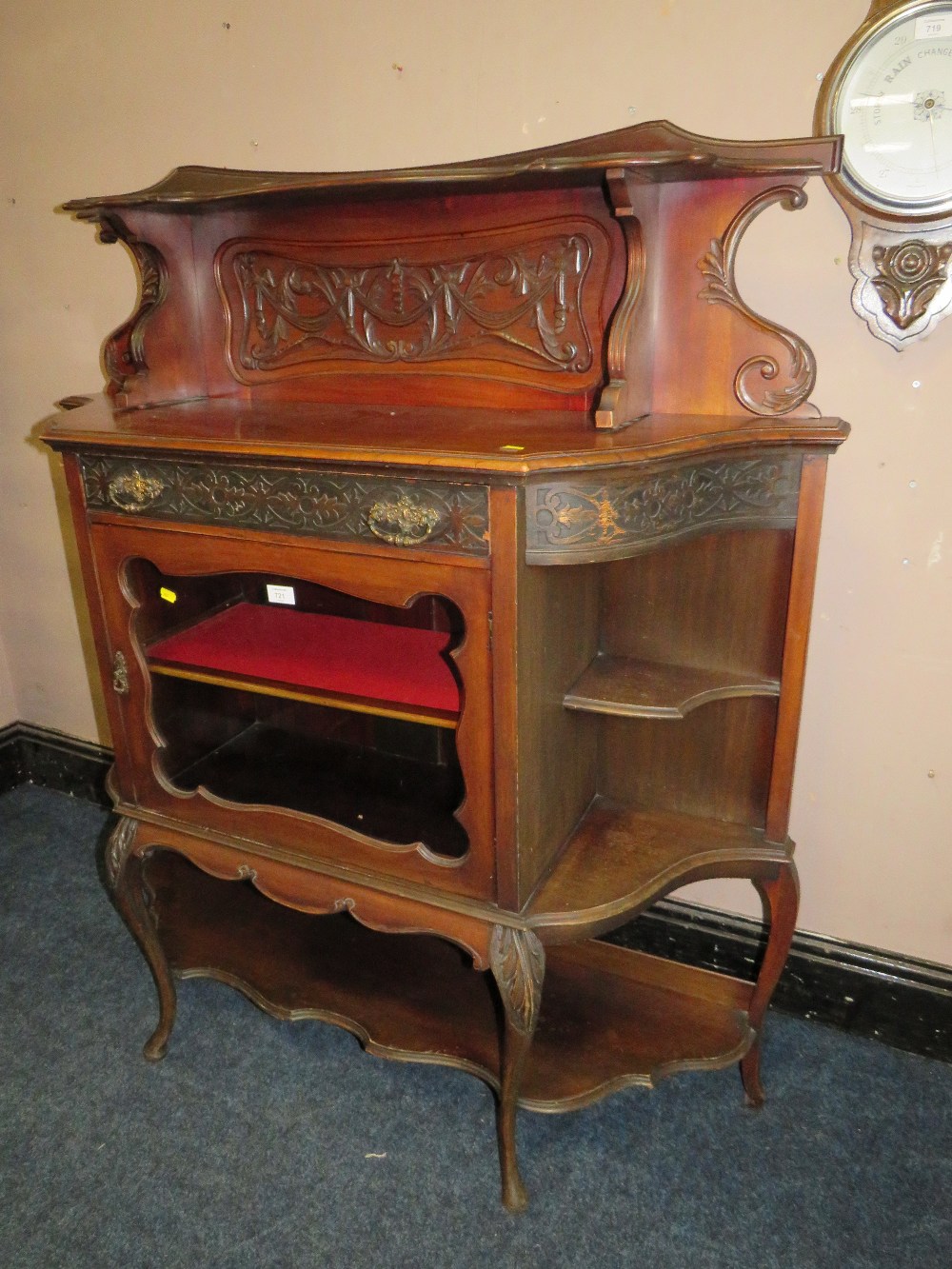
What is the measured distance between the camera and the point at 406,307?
1.64 m

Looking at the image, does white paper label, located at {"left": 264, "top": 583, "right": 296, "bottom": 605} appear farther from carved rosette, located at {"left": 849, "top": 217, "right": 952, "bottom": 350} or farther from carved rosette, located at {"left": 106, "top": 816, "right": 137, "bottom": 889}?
carved rosette, located at {"left": 849, "top": 217, "right": 952, "bottom": 350}

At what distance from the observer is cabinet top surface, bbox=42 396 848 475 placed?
113 centimetres

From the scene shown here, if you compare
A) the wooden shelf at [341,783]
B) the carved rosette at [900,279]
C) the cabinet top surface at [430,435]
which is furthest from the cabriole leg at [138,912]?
the carved rosette at [900,279]

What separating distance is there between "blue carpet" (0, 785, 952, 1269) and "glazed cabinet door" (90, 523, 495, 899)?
1.98 ft

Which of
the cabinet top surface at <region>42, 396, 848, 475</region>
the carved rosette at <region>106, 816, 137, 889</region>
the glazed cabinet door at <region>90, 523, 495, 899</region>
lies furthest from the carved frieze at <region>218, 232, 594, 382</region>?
the carved rosette at <region>106, 816, 137, 889</region>

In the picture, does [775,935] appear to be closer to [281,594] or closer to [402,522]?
[402,522]

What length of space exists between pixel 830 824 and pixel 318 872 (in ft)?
3.35

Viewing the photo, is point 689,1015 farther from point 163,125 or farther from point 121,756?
point 163,125

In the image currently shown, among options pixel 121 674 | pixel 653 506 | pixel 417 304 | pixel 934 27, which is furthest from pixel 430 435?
pixel 934 27

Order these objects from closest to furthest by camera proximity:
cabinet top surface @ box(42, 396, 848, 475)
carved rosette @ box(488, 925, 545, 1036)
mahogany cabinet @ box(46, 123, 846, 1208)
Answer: cabinet top surface @ box(42, 396, 848, 475)
mahogany cabinet @ box(46, 123, 846, 1208)
carved rosette @ box(488, 925, 545, 1036)

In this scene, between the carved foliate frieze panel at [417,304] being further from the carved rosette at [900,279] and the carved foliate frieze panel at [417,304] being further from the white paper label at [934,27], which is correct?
the white paper label at [934,27]

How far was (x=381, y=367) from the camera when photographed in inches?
65.9

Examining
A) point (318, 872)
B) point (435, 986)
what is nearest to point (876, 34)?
point (318, 872)

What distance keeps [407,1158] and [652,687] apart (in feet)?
3.20
